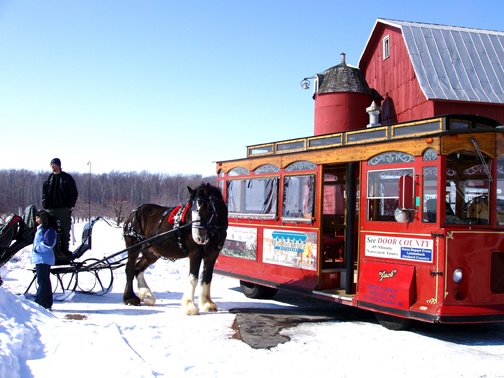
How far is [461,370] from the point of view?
557 cm

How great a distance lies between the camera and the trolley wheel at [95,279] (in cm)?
928

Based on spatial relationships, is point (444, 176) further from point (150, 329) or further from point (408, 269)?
point (150, 329)

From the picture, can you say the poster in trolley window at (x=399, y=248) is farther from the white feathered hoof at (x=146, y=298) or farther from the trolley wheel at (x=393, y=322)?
the white feathered hoof at (x=146, y=298)

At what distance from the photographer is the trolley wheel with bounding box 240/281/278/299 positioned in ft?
34.1

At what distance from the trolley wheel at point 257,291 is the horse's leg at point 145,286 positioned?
205 centimetres

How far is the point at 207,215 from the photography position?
854 cm

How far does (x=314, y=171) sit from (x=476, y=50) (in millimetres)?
12333

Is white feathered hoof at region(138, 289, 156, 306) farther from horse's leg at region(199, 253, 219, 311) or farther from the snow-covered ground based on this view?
horse's leg at region(199, 253, 219, 311)

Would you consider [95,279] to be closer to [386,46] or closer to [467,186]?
[467,186]

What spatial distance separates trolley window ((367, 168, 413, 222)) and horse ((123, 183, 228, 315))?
2547 mm

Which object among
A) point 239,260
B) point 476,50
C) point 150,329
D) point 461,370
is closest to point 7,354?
point 150,329

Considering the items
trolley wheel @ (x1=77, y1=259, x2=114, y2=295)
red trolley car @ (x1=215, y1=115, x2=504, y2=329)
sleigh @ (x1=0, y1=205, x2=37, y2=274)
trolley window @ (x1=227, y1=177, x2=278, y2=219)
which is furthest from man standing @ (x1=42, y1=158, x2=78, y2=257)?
red trolley car @ (x1=215, y1=115, x2=504, y2=329)

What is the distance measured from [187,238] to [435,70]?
11.7 meters

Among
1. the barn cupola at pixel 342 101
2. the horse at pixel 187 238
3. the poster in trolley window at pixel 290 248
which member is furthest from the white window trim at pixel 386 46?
the horse at pixel 187 238
